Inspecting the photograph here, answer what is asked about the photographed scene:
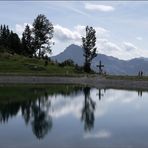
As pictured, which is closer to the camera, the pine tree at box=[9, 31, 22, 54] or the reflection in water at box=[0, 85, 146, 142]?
the reflection in water at box=[0, 85, 146, 142]

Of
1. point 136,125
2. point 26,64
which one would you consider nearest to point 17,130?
point 136,125

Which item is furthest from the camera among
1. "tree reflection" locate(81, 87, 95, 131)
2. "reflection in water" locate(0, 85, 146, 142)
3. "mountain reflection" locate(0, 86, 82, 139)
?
"tree reflection" locate(81, 87, 95, 131)

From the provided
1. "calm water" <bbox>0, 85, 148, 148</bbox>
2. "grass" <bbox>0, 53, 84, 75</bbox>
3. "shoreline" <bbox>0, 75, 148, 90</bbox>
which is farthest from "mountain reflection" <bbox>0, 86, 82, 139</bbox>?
"grass" <bbox>0, 53, 84, 75</bbox>

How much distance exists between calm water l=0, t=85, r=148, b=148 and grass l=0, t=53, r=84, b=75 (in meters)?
66.3

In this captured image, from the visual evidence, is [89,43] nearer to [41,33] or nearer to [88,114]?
[41,33]

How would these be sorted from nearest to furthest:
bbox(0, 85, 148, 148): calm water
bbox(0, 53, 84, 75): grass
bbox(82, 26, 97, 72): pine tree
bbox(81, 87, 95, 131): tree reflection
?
1. bbox(0, 85, 148, 148): calm water
2. bbox(81, 87, 95, 131): tree reflection
3. bbox(0, 53, 84, 75): grass
4. bbox(82, 26, 97, 72): pine tree

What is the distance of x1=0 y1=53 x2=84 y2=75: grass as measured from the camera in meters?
136

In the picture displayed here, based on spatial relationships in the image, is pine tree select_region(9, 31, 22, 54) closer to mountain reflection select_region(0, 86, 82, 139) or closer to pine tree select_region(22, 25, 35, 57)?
pine tree select_region(22, 25, 35, 57)

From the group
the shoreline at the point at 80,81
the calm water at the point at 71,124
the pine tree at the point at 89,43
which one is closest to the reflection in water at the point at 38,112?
the calm water at the point at 71,124

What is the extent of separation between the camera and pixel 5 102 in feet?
216

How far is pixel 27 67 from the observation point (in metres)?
143

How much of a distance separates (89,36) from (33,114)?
398ft

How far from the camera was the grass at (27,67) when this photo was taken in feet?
447

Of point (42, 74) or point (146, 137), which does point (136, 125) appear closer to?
point (146, 137)
